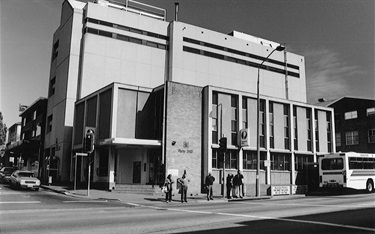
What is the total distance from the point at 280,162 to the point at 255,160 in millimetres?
2974

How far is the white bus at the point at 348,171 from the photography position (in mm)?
25547

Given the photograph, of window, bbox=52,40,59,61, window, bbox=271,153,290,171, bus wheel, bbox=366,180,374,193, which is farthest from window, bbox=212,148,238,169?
window, bbox=52,40,59,61

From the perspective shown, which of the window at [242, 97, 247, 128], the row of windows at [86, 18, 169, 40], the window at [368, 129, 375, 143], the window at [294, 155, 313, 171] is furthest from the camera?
the window at [368, 129, 375, 143]

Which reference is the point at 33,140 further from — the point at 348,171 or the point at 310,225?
the point at 310,225

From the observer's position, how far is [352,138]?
174ft

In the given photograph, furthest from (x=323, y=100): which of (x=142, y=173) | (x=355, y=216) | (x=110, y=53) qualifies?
(x=355, y=216)

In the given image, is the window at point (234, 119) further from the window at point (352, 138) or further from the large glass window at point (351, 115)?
the large glass window at point (351, 115)

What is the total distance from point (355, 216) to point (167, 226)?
643cm

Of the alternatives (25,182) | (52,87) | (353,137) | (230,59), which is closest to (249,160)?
(25,182)

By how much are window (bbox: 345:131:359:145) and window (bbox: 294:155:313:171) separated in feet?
70.5

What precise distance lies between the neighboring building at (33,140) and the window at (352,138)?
4416cm

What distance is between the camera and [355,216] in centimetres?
1175

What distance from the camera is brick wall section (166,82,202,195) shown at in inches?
1073

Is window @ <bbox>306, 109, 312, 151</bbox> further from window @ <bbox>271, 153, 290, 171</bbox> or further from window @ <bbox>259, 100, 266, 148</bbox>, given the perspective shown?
window @ <bbox>259, 100, 266, 148</bbox>
